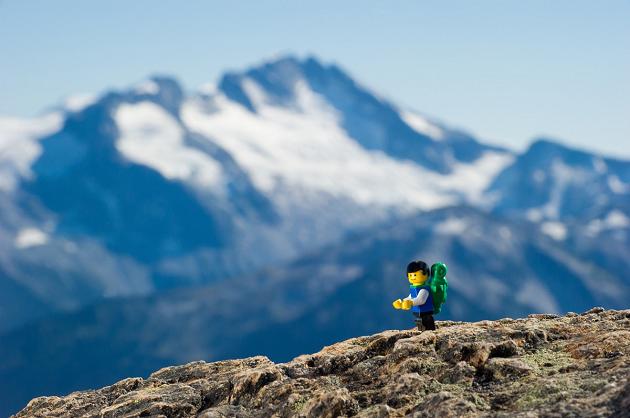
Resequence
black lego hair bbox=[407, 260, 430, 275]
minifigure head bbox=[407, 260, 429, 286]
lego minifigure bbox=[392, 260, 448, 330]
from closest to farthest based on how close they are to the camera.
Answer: lego minifigure bbox=[392, 260, 448, 330]
minifigure head bbox=[407, 260, 429, 286]
black lego hair bbox=[407, 260, 430, 275]

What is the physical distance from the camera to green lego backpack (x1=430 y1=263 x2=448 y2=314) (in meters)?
32.1

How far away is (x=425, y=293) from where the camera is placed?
32.1m

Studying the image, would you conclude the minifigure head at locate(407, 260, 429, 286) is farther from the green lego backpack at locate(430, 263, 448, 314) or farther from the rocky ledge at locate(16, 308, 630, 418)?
the rocky ledge at locate(16, 308, 630, 418)

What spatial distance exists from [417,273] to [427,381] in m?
7.79

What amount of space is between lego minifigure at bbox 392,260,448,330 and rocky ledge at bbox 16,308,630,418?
1249mm

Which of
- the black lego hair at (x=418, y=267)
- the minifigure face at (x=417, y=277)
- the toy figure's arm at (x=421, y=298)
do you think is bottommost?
the toy figure's arm at (x=421, y=298)

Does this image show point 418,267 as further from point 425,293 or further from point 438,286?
point 425,293

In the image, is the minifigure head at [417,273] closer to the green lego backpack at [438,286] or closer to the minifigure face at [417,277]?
the minifigure face at [417,277]

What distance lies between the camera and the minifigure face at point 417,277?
3275 cm

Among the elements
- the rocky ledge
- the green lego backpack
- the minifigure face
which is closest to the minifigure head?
the minifigure face

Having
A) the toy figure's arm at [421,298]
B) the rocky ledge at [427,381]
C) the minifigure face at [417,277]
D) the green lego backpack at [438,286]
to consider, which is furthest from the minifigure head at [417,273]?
the rocky ledge at [427,381]

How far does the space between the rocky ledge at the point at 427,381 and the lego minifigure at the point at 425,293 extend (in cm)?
125

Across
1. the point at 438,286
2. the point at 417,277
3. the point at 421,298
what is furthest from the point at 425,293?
the point at 417,277

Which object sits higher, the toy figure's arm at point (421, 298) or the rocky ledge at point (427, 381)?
the toy figure's arm at point (421, 298)
